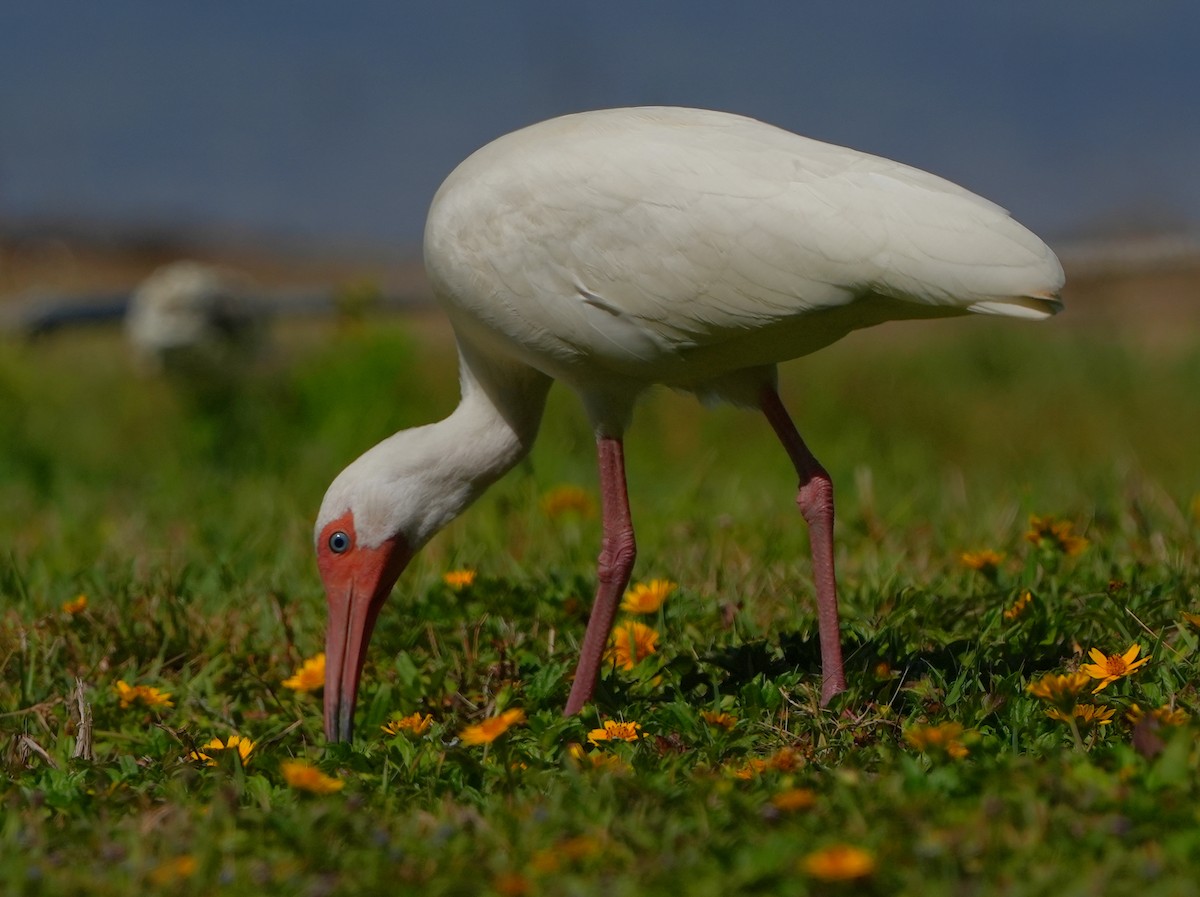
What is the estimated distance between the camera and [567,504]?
214 inches

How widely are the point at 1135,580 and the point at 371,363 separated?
16.9 ft

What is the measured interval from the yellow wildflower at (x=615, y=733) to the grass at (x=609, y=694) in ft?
0.08

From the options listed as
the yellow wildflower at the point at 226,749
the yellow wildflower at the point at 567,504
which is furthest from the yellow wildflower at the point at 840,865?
the yellow wildflower at the point at 567,504

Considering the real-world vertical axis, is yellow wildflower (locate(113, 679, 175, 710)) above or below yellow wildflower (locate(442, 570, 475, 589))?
below

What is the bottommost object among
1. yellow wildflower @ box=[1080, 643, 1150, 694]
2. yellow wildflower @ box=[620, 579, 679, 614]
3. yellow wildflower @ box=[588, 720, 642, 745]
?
yellow wildflower @ box=[588, 720, 642, 745]

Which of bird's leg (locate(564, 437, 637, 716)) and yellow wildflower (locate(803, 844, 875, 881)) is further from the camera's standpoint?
bird's leg (locate(564, 437, 637, 716))

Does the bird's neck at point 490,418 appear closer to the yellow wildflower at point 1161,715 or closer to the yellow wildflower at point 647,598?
the yellow wildflower at point 647,598

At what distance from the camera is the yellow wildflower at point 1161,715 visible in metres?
2.84

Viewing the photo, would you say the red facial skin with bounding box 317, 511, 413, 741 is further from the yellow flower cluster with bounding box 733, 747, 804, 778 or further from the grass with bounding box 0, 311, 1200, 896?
the yellow flower cluster with bounding box 733, 747, 804, 778

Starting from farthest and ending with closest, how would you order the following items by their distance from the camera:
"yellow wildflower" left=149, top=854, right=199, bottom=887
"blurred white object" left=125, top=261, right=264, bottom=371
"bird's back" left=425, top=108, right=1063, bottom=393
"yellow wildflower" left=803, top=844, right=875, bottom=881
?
"blurred white object" left=125, top=261, right=264, bottom=371 → "bird's back" left=425, top=108, right=1063, bottom=393 → "yellow wildflower" left=149, top=854, right=199, bottom=887 → "yellow wildflower" left=803, top=844, right=875, bottom=881

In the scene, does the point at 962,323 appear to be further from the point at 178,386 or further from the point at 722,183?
the point at 722,183

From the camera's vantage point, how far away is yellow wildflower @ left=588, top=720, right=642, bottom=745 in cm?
322

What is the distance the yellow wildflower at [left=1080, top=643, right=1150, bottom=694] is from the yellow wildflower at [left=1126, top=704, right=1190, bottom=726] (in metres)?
0.07

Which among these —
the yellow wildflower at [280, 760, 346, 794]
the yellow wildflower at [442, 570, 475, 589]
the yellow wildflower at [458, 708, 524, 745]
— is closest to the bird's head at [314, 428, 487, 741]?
the yellow wildflower at [442, 570, 475, 589]
